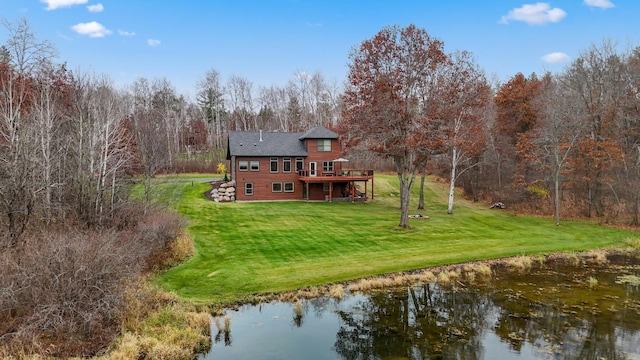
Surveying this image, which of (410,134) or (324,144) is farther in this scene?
(324,144)

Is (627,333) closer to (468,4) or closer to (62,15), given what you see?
(468,4)

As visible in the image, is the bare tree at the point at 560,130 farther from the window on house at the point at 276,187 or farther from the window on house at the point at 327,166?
the window on house at the point at 276,187

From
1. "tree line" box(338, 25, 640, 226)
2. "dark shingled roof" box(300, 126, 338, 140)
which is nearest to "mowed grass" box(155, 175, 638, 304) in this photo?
"tree line" box(338, 25, 640, 226)

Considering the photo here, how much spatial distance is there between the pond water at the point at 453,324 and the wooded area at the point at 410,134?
6.90 meters

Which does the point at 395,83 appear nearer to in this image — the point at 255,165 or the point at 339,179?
the point at 339,179

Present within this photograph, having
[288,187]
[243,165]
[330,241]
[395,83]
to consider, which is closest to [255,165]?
[243,165]

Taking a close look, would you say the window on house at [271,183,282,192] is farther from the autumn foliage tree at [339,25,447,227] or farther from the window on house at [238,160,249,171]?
the autumn foliage tree at [339,25,447,227]

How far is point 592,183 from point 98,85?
3146 centimetres

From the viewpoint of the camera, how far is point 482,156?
33.7 meters

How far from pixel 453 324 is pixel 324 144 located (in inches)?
1042

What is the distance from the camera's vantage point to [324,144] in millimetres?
36875

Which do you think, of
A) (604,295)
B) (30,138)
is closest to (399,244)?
(604,295)

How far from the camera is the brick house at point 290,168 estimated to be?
3512 cm

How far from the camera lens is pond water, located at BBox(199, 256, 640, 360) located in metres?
10.0
